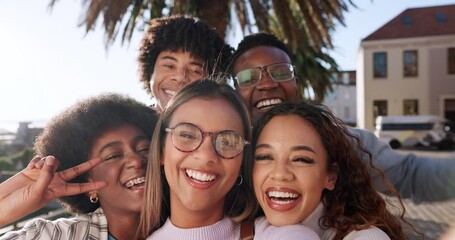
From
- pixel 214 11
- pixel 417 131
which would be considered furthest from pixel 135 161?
pixel 417 131

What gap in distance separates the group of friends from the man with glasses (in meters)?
0.57

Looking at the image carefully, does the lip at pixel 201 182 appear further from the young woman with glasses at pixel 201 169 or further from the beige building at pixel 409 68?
the beige building at pixel 409 68

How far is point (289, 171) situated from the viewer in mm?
2023

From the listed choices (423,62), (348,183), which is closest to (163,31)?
(348,183)

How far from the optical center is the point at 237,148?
2.12 m

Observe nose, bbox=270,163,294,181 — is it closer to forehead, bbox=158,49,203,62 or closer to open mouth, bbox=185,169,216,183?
open mouth, bbox=185,169,216,183

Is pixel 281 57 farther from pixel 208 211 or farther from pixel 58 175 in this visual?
pixel 58 175

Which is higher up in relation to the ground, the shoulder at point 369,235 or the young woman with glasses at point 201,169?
the young woman with glasses at point 201,169

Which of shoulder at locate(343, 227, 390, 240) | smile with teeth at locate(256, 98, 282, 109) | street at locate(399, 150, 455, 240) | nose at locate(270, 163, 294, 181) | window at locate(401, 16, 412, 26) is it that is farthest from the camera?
window at locate(401, 16, 412, 26)

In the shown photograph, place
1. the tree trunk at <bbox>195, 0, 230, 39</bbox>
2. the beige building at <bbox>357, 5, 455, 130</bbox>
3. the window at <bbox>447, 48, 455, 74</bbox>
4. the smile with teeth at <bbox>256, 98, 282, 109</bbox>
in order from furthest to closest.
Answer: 1. the beige building at <bbox>357, 5, 455, 130</bbox>
2. the window at <bbox>447, 48, 455, 74</bbox>
3. the tree trunk at <bbox>195, 0, 230, 39</bbox>
4. the smile with teeth at <bbox>256, 98, 282, 109</bbox>

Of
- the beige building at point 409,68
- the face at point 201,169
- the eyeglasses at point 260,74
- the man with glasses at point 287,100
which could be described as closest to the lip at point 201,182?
the face at point 201,169

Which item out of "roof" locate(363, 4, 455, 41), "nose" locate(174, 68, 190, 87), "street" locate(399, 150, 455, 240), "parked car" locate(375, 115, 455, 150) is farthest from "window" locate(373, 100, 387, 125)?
"nose" locate(174, 68, 190, 87)

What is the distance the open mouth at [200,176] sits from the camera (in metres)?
2.08

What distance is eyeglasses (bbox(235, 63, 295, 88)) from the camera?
9.94 feet
